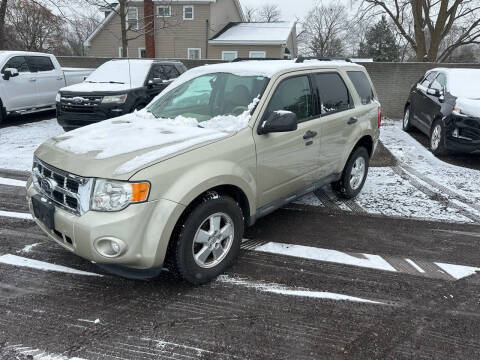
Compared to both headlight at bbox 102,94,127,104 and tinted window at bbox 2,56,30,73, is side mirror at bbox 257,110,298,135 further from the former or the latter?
tinted window at bbox 2,56,30,73

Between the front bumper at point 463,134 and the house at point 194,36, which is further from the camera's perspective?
the house at point 194,36

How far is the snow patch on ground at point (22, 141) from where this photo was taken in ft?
23.5

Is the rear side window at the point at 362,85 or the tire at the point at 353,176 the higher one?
the rear side window at the point at 362,85

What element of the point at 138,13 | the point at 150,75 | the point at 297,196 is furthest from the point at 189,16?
the point at 297,196

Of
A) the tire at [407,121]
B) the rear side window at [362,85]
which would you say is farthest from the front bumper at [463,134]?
the tire at [407,121]

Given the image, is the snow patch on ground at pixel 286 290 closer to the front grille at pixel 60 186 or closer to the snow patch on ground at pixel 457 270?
the snow patch on ground at pixel 457 270

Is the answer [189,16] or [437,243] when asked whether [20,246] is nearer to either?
[437,243]

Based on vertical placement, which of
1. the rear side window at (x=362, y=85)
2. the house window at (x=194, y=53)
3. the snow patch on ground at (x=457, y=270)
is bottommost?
the snow patch on ground at (x=457, y=270)

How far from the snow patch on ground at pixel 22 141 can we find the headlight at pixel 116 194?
4718 millimetres

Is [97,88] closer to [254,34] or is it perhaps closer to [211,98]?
[211,98]

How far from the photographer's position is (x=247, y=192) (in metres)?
3.54

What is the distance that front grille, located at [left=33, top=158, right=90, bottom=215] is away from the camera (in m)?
2.92

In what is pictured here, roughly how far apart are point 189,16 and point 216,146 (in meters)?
26.7

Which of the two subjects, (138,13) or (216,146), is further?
(138,13)
